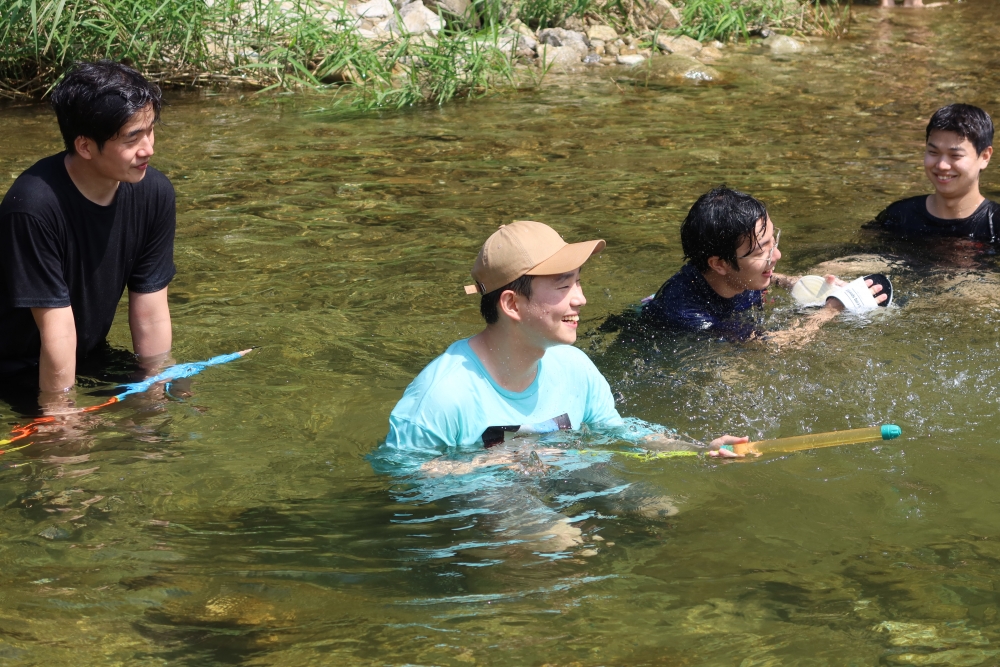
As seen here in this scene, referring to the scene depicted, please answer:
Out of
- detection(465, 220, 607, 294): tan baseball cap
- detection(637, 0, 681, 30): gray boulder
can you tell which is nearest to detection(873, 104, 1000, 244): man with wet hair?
detection(465, 220, 607, 294): tan baseball cap

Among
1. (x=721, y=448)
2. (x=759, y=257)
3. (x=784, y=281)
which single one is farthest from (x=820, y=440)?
(x=784, y=281)

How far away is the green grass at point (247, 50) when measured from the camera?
9.21 meters

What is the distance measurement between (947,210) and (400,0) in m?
6.65

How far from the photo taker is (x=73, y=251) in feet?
13.1

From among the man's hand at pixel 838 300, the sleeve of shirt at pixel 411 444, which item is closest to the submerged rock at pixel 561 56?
the man's hand at pixel 838 300

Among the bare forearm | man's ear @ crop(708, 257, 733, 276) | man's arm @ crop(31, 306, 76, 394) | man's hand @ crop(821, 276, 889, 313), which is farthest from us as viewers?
the bare forearm

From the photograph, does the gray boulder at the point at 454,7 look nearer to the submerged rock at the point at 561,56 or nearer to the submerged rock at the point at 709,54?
the submerged rock at the point at 561,56

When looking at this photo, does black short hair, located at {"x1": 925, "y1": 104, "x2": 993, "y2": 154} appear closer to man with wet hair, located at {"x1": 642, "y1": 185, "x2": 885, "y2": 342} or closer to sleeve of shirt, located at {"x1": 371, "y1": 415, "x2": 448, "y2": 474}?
man with wet hair, located at {"x1": 642, "y1": 185, "x2": 885, "y2": 342}

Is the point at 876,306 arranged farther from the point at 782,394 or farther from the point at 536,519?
the point at 536,519

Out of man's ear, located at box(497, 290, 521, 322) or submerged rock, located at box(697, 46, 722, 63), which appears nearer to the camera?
man's ear, located at box(497, 290, 521, 322)

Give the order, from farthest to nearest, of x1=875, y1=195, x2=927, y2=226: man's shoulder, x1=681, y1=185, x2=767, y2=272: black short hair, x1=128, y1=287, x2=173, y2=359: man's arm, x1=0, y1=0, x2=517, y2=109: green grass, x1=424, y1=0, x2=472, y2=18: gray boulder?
x1=424, y1=0, x2=472, y2=18: gray boulder
x1=0, y1=0, x2=517, y2=109: green grass
x1=875, y1=195, x2=927, y2=226: man's shoulder
x1=681, y1=185, x2=767, y2=272: black short hair
x1=128, y1=287, x2=173, y2=359: man's arm

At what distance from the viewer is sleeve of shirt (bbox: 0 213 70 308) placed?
380cm

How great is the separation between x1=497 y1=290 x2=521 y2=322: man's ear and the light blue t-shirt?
192 millimetres

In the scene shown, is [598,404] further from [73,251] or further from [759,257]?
[73,251]
